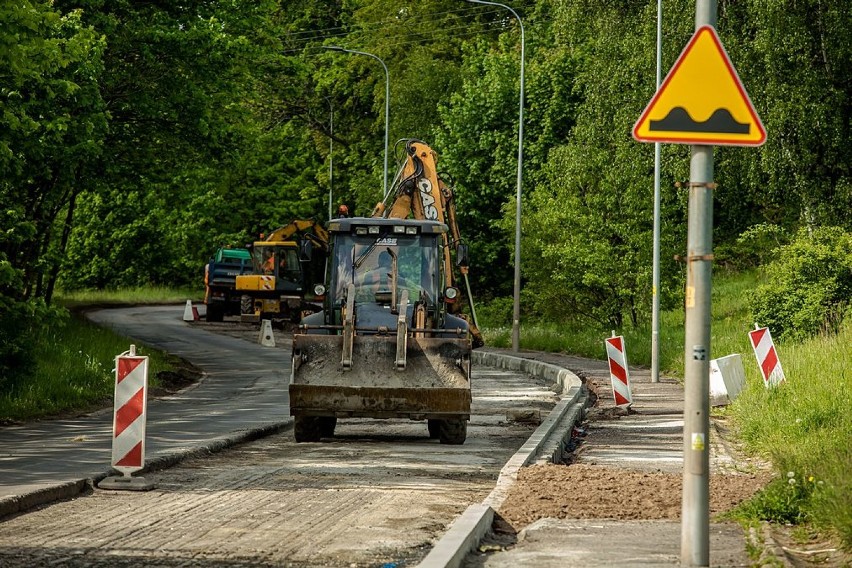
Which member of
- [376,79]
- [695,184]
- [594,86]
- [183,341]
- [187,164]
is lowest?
[183,341]

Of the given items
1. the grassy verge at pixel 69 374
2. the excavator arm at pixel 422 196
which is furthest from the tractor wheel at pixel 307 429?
the excavator arm at pixel 422 196

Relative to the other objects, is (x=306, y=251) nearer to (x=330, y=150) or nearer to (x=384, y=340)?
(x=384, y=340)

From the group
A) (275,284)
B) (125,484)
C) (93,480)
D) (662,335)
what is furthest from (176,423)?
(275,284)

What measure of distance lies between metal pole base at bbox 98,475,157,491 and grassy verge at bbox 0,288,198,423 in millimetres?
7190

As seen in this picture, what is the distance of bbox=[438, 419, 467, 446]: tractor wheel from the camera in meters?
16.8

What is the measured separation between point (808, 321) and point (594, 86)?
10830mm

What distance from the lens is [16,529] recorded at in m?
9.87

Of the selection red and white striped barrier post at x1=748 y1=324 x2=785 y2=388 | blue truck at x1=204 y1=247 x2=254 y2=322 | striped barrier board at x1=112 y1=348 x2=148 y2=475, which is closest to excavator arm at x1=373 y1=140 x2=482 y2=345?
red and white striped barrier post at x1=748 y1=324 x2=785 y2=388

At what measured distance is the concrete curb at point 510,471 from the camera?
27.6ft

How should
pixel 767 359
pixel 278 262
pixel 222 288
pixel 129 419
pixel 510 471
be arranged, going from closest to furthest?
pixel 129 419 → pixel 510 471 → pixel 767 359 → pixel 278 262 → pixel 222 288

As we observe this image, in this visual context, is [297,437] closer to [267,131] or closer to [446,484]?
[446,484]

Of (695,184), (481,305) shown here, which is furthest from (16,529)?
(481,305)

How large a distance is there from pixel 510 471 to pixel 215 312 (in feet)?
137

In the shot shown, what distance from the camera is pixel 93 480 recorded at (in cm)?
1249
